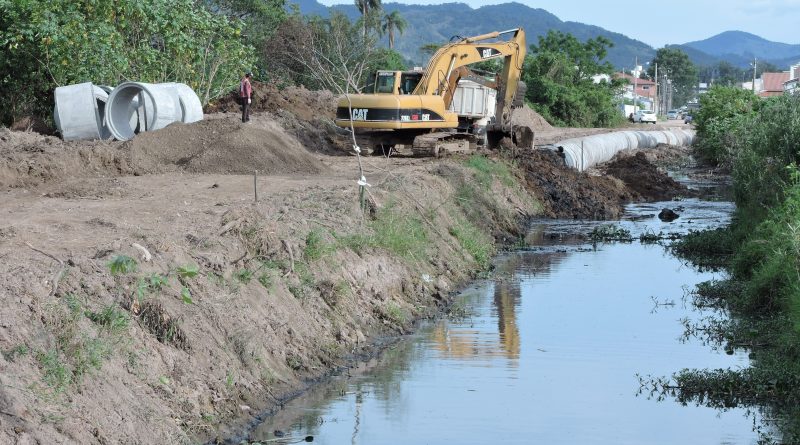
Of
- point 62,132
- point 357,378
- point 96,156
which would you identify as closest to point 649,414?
point 357,378

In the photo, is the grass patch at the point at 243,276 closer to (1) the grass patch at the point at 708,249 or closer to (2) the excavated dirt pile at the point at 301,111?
(1) the grass patch at the point at 708,249

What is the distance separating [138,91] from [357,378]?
18585mm

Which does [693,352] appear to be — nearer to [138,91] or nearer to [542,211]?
[542,211]

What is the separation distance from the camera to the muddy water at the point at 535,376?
10.2m

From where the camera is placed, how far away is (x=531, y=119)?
6588 centimetres

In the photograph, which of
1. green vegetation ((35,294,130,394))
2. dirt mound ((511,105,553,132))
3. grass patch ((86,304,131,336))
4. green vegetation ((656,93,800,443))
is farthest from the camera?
dirt mound ((511,105,553,132))

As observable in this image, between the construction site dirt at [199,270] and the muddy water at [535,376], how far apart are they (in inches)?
20.8

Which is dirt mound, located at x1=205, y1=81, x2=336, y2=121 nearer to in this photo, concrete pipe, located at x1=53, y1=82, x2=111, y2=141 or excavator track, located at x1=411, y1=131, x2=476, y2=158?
excavator track, located at x1=411, y1=131, x2=476, y2=158

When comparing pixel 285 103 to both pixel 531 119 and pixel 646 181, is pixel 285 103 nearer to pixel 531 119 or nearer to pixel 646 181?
pixel 646 181

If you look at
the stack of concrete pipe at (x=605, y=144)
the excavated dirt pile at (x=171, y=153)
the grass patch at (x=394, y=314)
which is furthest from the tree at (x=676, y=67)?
the grass patch at (x=394, y=314)

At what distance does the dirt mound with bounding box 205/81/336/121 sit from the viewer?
1592 inches

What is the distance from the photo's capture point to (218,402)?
968cm

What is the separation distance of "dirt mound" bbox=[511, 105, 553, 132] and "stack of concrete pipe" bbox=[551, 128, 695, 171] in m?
7.31

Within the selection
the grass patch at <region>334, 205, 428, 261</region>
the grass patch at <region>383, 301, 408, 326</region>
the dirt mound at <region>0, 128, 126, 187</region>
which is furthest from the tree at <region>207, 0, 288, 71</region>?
the grass patch at <region>383, 301, 408, 326</region>
